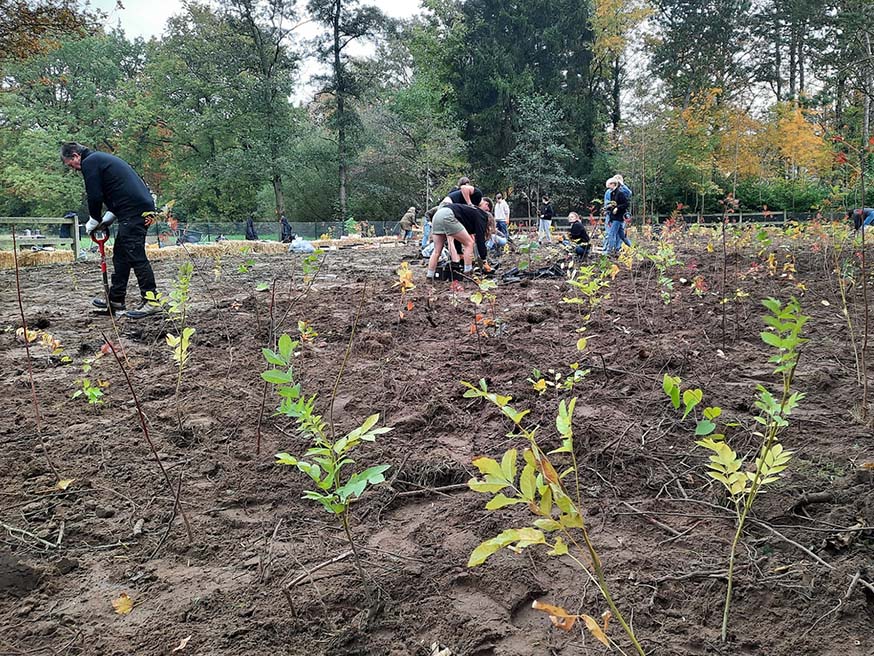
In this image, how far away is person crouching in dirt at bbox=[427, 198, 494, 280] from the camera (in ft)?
22.3

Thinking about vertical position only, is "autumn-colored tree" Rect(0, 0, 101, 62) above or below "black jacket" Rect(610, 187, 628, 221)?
above

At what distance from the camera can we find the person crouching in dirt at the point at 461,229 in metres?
6.79

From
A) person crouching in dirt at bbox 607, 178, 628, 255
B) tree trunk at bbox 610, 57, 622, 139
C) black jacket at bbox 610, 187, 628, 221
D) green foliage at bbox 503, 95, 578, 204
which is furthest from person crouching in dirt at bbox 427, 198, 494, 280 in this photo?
tree trunk at bbox 610, 57, 622, 139

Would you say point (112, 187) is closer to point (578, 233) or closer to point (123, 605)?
point (123, 605)

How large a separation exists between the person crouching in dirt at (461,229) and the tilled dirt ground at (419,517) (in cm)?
315

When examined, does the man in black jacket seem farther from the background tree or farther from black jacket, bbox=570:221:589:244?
the background tree

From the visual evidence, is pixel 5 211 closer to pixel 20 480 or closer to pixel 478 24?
pixel 478 24

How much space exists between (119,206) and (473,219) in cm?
404

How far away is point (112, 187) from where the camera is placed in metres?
5.49

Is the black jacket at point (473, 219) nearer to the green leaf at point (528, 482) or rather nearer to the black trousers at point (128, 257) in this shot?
the black trousers at point (128, 257)

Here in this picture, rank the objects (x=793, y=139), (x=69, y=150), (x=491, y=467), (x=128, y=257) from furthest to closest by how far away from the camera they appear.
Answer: (x=793, y=139) → (x=128, y=257) → (x=69, y=150) → (x=491, y=467)

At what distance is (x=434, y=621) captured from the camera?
1.46m

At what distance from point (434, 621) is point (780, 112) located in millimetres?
31954

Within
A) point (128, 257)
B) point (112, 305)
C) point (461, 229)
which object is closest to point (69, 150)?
point (128, 257)
